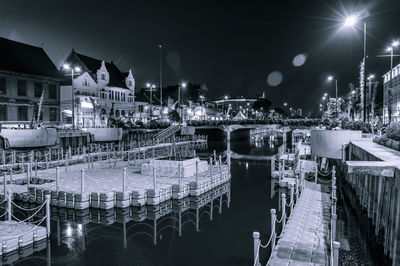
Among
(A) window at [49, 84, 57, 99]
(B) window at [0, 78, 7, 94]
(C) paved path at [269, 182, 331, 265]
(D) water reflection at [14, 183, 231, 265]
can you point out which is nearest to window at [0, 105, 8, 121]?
(B) window at [0, 78, 7, 94]

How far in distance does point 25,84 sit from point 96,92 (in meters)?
22.3

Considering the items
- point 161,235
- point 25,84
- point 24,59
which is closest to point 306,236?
point 161,235

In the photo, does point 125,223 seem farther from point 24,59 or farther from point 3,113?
point 24,59

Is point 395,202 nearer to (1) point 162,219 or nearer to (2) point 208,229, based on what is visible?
(2) point 208,229

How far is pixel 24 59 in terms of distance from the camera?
5397 cm

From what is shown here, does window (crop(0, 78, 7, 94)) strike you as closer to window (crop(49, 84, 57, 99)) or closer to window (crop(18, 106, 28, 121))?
window (crop(18, 106, 28, 121))

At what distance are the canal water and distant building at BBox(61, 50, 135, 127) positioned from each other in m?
41.1

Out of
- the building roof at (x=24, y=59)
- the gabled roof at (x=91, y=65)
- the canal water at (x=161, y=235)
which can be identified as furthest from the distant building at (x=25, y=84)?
the canal water at (x=161, y=235)

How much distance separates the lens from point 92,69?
248 feet

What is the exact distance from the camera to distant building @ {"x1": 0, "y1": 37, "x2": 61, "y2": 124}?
158ft

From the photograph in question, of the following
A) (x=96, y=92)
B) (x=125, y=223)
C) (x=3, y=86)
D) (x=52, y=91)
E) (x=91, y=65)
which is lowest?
(x=125, y=223)

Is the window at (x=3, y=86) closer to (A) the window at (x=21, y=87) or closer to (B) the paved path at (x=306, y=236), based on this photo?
(A) the window at (x=21, y=87)

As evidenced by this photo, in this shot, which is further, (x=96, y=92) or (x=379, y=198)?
(x=96, y=92)

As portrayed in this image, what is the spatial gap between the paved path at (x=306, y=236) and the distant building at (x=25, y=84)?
43373mm
